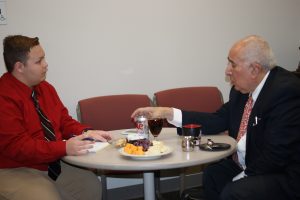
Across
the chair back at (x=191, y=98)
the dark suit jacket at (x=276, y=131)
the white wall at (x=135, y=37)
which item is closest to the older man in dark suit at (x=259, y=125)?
Answer: the dark suit jacket at (x=276, y=131)

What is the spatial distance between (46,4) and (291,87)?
209 centimetres

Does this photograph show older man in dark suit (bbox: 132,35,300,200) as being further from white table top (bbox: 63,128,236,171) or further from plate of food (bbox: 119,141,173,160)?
plate of food (bbox: 119,141,173,160)

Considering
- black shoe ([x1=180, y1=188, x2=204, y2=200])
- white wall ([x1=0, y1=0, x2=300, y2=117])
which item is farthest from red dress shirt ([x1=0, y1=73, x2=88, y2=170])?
black shoe ([x1=180, y1=188, x2=204, y2=200])

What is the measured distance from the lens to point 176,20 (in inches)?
141

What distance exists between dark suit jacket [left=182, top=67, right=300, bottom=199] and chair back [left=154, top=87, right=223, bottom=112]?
125 cm

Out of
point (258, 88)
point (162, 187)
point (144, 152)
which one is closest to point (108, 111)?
point (162, 187)

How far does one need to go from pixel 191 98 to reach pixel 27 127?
1602 mm

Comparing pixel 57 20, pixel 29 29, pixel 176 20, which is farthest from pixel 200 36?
pixel 29 29

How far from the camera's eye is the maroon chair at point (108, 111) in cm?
302

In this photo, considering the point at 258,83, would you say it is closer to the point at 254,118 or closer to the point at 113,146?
the point at 254,118

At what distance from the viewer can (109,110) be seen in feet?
10.2

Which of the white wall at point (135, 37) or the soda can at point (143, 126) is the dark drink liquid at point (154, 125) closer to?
the soda can at point (143, 126)

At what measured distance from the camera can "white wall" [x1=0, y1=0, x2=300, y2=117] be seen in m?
3.12

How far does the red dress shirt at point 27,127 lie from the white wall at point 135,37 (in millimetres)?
597
